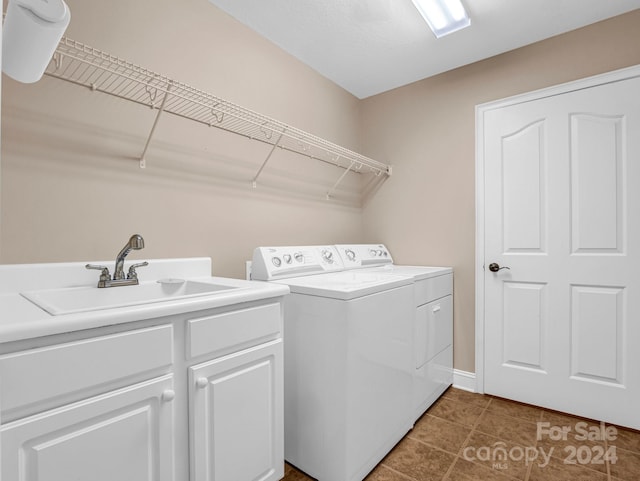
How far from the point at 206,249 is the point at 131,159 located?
553 mm

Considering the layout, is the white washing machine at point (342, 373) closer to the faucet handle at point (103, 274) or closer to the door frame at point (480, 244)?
the faucet handle at point (103, 274)

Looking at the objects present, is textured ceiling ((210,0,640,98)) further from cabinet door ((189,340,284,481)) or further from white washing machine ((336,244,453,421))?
cabinet door ((189,340,284,481))

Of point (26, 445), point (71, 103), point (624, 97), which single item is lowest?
point (26, 445)

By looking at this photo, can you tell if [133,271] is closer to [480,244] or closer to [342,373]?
[342,373]

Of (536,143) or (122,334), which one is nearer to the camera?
(122,334)

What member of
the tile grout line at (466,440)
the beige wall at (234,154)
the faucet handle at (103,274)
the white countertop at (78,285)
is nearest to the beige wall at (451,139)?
the beige wall at (234,154)

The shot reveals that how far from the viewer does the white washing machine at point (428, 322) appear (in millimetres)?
2004

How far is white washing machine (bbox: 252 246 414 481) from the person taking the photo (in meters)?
1.43

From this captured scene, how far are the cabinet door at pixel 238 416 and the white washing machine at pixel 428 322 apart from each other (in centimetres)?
94

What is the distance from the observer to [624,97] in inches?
75.8

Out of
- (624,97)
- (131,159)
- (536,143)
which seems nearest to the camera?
(131,159)

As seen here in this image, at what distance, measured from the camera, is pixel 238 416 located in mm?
1190

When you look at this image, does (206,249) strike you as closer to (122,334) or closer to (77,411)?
(122,334)

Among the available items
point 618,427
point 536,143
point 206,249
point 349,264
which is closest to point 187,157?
point 206,249
